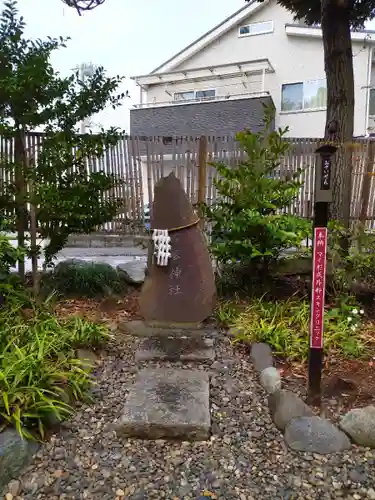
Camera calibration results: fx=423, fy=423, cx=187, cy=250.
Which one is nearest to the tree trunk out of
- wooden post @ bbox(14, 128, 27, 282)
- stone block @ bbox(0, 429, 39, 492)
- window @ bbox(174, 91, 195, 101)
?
wooden post @ bbox(14, 128, 27, 282)

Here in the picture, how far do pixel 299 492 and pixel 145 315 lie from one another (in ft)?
7.46

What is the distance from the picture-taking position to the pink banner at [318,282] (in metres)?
2.57

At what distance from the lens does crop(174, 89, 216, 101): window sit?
51.1 ft

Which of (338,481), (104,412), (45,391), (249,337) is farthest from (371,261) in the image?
(45,391)

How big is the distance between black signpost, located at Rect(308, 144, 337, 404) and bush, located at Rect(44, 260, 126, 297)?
2.63m

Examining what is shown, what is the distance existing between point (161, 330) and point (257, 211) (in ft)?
4.92

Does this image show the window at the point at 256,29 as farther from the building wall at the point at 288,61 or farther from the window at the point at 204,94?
the window at the point at 204,94

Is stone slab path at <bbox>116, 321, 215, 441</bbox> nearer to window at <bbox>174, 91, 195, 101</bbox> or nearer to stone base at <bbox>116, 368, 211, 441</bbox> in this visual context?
stone base at <bbox>116, 368, 211, 441</bbox>

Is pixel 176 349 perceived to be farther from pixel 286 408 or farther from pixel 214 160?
pixel 214 160

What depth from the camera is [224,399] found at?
2691mm

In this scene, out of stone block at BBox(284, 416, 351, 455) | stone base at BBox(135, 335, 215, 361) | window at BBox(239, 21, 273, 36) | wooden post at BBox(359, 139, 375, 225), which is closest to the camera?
stone block at BBox(284, 416, 351, 455)

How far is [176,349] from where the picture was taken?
341 cm

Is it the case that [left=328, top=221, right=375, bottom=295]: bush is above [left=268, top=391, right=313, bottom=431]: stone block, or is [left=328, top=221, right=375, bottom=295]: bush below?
above

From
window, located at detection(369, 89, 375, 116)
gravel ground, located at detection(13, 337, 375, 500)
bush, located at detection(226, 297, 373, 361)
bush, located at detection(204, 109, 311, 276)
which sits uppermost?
window, located at detection(369, 89, 375, 116)
